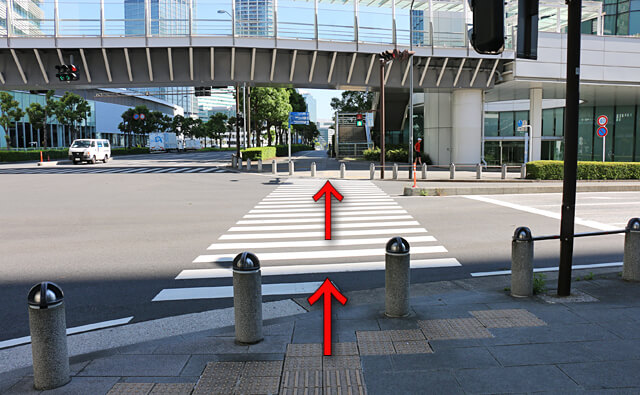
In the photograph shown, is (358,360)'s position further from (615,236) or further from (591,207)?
(591,207)

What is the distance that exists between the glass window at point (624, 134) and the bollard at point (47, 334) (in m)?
46.6

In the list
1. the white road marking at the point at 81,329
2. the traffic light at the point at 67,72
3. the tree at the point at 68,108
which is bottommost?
the white road marking at the point at 81,329

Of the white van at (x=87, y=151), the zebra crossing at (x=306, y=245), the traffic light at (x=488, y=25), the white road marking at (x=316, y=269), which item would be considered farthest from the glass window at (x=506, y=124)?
the traffic light at (x=488, y=25)

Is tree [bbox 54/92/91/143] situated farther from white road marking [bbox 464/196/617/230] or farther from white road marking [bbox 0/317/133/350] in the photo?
white road marking [bbox 0/317/133/350]

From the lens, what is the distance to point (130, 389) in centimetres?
349

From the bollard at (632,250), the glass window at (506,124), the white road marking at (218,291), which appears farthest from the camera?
the glass window at (506,124)

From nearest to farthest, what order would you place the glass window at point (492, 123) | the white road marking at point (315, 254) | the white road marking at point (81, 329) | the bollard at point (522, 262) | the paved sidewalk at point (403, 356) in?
1. the paved sidewalk at point (403, 356)
2. the white road marking at point (81, 329)
3. the bollard at point (522, 262)
4. the white road marking at point (315, 254)
5. the glass window at point (492, 123)

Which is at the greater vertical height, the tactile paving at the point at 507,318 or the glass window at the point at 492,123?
the glass window at the point at 492,123

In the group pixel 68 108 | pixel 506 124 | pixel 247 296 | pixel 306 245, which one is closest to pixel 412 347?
pixel 247 296

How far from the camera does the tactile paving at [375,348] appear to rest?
4141 millimetres

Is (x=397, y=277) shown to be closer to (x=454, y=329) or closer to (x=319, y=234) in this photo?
(x=454, y=329)

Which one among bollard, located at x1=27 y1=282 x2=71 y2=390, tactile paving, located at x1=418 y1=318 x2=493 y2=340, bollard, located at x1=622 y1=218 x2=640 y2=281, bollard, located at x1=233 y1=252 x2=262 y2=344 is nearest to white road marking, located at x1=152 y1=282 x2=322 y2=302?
bollard, located at x1=233 y1=252 x2=262 y2=344

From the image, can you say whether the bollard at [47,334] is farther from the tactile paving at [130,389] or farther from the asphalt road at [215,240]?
the asphalt road at [215,240]

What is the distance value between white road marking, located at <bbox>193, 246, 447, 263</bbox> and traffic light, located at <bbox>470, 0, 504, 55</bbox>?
4.92 metres
